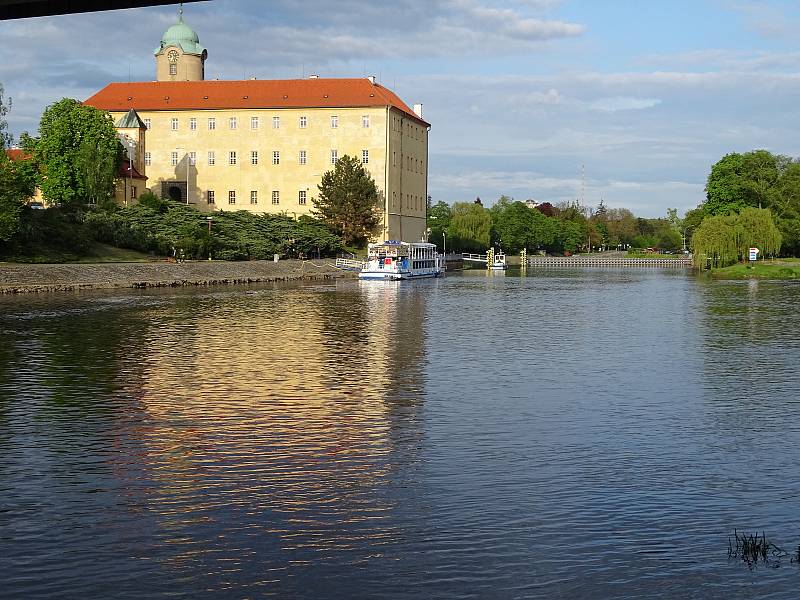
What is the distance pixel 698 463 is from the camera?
17.0 m

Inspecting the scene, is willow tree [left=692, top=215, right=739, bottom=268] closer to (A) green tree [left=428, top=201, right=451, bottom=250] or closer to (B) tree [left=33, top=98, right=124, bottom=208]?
(A) green tree [left=428, top=201, right=451, bottom=250]

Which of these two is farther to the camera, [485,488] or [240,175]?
[240,175]

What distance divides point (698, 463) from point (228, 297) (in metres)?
48.1

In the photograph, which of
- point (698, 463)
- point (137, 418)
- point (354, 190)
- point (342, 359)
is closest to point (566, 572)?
point (698, 463)

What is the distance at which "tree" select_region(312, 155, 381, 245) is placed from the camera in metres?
120

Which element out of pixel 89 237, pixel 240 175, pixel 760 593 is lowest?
pixel 760 593

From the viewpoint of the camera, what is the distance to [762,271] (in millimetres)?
100812

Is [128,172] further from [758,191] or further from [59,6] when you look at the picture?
[59,6]

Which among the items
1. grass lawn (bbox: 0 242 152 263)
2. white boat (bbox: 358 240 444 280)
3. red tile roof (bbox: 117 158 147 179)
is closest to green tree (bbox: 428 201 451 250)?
white boat (bbox: 358 240 444 280)

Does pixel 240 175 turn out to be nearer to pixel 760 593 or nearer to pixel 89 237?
pixel 89 237

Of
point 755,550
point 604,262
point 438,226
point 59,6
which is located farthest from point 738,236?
point 59,6

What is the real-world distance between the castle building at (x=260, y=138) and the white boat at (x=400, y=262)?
19719 mm

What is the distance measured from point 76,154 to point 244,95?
41145 mm

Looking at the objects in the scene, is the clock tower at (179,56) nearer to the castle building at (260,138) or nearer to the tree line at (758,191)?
the castle building at (260,138)
